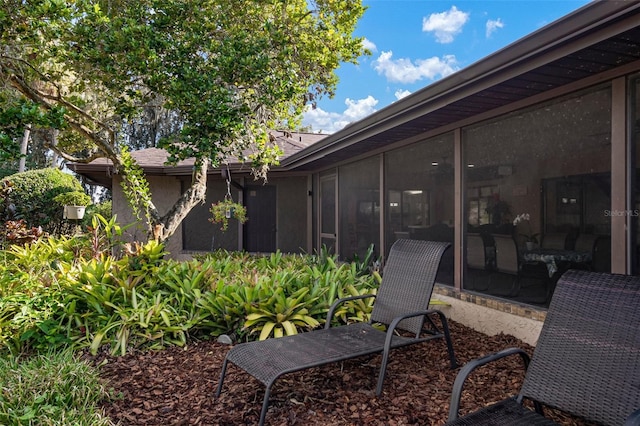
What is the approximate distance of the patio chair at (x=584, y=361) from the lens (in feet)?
6.36

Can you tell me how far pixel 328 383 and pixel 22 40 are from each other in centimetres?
611

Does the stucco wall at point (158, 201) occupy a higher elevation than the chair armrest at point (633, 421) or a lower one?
higher

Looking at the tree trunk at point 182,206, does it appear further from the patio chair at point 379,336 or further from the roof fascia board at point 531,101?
the patio chair at point 379,336

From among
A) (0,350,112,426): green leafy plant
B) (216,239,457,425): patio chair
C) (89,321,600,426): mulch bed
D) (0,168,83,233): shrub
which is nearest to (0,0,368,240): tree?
(89,321,600,426): mulch bed

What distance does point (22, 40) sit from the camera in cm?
587

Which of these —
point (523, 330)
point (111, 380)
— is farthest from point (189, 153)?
point (523, 330)

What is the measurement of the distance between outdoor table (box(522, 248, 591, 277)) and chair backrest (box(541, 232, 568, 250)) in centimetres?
4

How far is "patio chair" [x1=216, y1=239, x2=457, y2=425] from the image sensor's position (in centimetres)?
273

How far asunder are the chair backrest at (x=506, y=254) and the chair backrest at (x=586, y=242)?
640 mm

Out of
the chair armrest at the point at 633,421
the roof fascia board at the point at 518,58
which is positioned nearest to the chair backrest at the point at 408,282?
the roof fascia board at the point at 518,58

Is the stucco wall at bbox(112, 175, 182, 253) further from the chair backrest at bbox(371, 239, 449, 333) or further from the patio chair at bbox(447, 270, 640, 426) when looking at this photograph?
the patio chair at bbox(447, 270, 640, 426)

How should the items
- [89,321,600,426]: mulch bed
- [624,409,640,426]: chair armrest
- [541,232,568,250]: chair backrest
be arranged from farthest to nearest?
[541,232,568,250]: chair backrest
[89,321,600,426]: mulch bed
[624,409,640,426]: chair armrest

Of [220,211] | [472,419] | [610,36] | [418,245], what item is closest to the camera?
[472,419]

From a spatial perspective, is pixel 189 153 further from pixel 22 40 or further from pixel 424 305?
pixel 424 305
